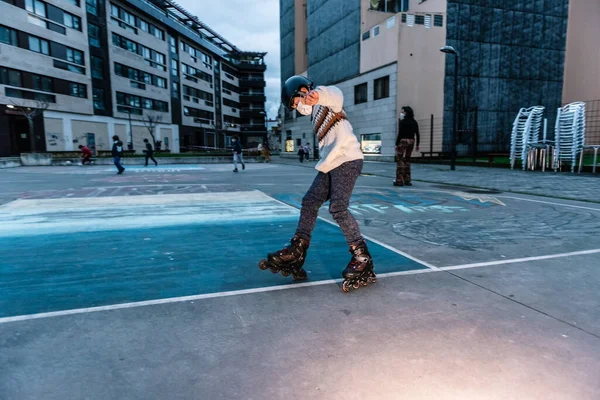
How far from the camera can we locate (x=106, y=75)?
1559 inches

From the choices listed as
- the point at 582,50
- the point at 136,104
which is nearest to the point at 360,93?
the point at 582,50

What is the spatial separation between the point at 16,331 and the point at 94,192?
7848 millimetres

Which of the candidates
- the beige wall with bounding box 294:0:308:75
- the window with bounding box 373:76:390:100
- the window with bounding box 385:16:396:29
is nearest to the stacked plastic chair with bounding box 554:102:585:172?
the window with bounding box 373:76:390:100

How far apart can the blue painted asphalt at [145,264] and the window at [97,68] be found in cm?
3986

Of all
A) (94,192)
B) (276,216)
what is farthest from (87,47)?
(276,216)

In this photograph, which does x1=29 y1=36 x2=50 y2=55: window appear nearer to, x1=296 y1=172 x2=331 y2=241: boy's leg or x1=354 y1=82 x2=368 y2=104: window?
x1=354 y1=82 x2=368 y2=104: window

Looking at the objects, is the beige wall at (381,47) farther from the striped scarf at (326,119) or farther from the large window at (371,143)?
the striped scarf at (326,119)

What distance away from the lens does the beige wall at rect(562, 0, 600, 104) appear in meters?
29.7

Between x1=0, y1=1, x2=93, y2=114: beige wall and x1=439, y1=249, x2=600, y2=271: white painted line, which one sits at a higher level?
x1=0, y1=1, x2=93, y2=114: beige wall

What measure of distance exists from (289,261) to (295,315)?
2.18 feet

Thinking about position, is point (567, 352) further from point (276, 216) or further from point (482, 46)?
point (482, 46)

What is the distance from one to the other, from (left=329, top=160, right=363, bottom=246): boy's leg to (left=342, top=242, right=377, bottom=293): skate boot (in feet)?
0.26

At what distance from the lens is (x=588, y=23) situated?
30.3 m

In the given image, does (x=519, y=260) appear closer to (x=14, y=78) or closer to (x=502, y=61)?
(x=502, y=61)
